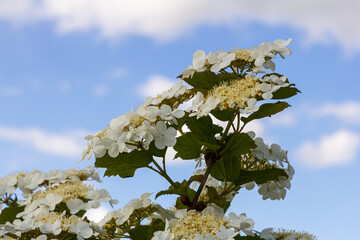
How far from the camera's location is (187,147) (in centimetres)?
241

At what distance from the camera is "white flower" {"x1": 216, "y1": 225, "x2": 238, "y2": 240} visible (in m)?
1.82

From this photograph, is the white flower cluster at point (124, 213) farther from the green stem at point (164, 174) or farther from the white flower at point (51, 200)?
the white flower at point (51, 200)

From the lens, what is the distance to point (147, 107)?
2.12 metres

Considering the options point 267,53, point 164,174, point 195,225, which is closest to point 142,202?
point 164,174

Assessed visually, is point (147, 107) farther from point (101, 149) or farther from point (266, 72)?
point (266, 72)

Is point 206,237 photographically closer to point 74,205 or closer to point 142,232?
point 142,232

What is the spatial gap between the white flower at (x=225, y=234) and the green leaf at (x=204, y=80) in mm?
829

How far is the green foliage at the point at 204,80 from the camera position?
236 cm

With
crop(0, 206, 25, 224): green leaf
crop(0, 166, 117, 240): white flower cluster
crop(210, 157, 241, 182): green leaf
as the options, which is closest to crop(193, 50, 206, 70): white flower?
crop(210, 157, 241, 182): green leaf

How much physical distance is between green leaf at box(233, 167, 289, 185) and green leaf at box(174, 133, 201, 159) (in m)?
0.25

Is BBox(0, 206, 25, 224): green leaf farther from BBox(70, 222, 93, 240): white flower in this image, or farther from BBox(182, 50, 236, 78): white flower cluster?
BBox(182, 50, 236, 78): white flower cluster

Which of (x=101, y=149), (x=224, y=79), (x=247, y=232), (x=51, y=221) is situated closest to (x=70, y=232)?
(x=51, y=221)


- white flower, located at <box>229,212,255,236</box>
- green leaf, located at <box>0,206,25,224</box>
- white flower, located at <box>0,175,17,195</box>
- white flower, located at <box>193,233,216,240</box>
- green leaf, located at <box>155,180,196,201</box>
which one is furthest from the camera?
white flower, located at <box>0,175,17,195</box>

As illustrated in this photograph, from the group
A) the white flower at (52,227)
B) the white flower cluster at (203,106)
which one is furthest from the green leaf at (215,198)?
the white flower at (52,227)
